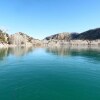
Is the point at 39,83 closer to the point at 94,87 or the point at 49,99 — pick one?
the point at 49,99

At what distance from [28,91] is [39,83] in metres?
4.81

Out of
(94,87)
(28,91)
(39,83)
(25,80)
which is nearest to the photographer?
(28,91)

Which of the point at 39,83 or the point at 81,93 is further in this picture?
the point at 39,83

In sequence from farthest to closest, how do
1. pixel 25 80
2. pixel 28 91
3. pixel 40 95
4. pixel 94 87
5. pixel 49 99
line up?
pixel 25 80 → pixel 94 87 → pixel 28 91 → pixel 40 95 → pixel 49 99

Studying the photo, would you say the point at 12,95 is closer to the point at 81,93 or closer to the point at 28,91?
the point at 28,91

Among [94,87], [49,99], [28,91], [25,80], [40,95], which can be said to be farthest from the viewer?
[25,80]

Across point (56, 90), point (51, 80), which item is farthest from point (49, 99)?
point (51, 80)

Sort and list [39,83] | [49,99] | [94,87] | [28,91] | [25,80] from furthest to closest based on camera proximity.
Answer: [25,80] → [39,83] → [94,87] → [28,91] → [49,99]

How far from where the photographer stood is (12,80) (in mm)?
31500

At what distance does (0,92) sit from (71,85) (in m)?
13.2

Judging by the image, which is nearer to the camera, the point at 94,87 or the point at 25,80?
the point at 94,87

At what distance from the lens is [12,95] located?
23281mm

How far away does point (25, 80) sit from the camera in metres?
31.8

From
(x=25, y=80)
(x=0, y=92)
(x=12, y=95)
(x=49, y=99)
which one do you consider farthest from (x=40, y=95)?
(x=25, y=80)
